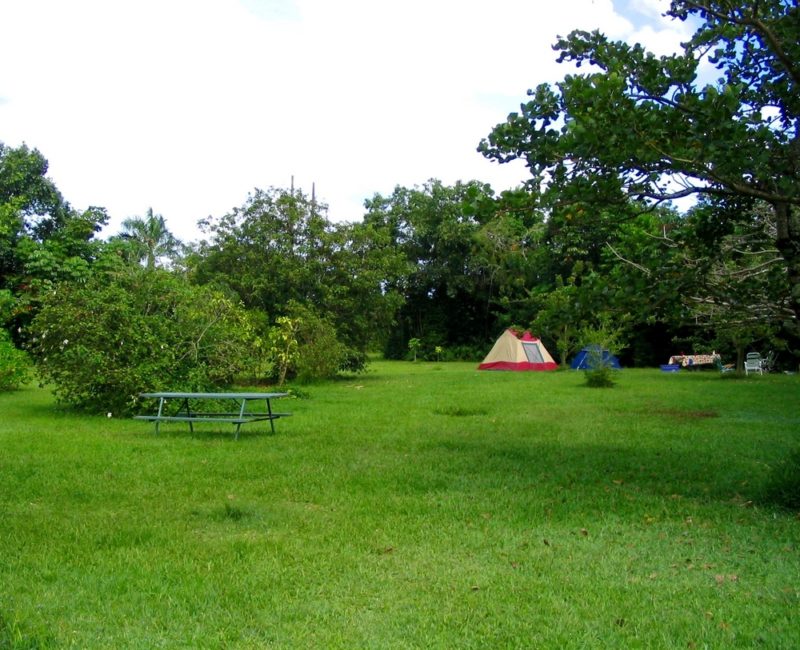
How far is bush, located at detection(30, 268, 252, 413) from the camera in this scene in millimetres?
11797

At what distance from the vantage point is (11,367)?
15.7 m

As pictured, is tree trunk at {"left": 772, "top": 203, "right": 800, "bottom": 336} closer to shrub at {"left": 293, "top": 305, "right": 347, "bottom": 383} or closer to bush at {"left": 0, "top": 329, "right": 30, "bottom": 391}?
shrub at {"left": 293, "top": 305, "right": 347, "bottom": 383}

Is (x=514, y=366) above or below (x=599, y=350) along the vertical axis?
below

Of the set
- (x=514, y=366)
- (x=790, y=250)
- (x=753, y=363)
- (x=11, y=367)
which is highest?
(x=790, y=250)

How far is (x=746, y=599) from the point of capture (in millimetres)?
3908

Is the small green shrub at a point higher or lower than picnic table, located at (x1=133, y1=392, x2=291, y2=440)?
higher

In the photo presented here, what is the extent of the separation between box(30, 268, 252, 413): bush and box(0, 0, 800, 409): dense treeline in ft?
0.12

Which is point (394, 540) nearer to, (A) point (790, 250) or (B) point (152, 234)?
(A) point (790, 250)

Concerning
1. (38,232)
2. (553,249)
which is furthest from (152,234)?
(553,249)

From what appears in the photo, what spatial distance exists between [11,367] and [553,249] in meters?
12.9

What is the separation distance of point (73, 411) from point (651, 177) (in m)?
10.2

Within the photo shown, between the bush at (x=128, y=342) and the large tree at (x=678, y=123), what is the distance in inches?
306

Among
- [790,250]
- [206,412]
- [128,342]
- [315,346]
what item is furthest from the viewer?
[315,346]

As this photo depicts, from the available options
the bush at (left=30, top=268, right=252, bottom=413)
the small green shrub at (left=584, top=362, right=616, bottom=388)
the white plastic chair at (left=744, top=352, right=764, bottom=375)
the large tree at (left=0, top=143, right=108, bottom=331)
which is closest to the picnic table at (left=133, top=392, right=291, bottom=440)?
the bush at (left=30, top=268, right=252, bottom=413)
